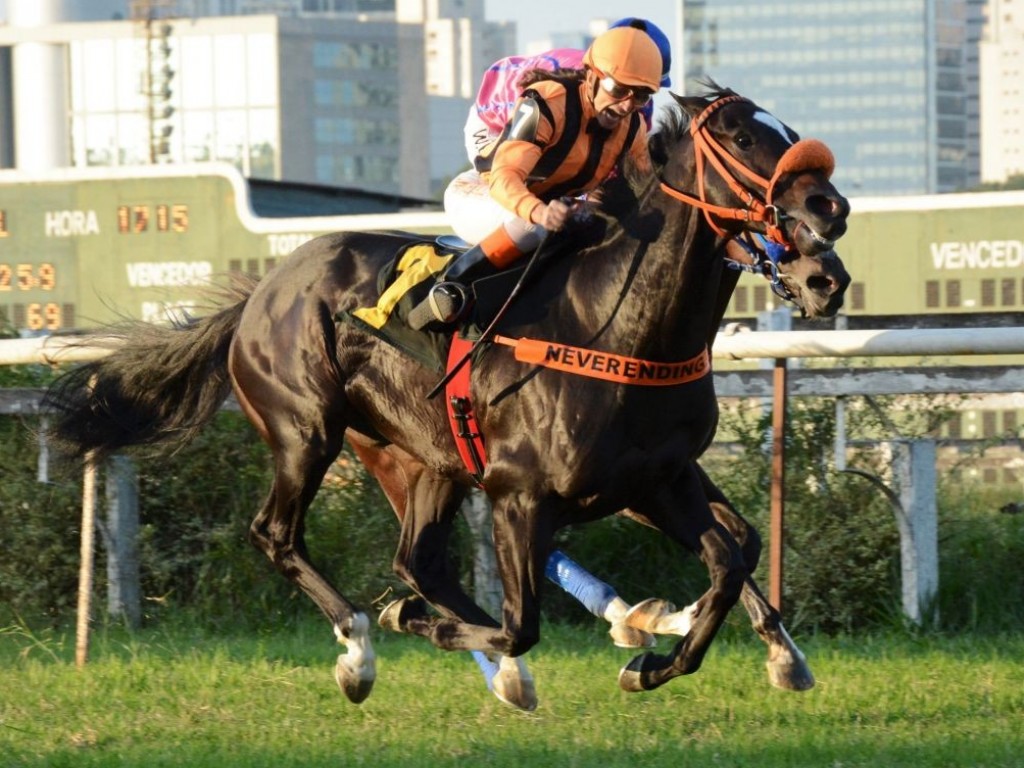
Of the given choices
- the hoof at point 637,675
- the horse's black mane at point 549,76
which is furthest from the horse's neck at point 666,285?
the hoof at point 637,675

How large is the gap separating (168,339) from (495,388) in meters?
1.67

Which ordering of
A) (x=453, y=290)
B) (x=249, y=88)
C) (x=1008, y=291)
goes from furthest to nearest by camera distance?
(x=249, y=88), (x=1008, y=291), (x=453, y=290)

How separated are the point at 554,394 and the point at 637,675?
0.81m

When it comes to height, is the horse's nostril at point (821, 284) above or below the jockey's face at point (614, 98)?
below

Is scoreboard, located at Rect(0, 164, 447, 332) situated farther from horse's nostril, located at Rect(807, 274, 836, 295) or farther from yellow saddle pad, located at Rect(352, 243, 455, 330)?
horse's nostril, located at Rect(807, 274, 836, 295)

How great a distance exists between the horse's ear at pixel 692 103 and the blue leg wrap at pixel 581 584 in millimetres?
1435

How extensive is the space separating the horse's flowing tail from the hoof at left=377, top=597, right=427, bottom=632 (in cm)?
102

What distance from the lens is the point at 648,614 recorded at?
4.98m

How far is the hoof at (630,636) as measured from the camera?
5050 millimetres

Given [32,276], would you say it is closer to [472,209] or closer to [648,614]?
[472,209]

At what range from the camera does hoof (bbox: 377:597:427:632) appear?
526 centimetres

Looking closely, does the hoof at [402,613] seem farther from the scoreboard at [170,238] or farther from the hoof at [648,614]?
the scoreboard at [170,238]

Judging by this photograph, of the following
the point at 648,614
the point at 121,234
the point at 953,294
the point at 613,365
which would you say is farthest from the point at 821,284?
the point at 121,234

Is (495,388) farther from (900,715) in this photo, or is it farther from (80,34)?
(80,34)
